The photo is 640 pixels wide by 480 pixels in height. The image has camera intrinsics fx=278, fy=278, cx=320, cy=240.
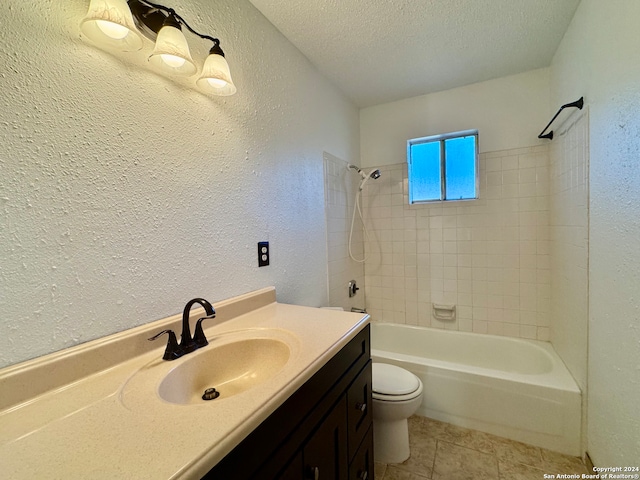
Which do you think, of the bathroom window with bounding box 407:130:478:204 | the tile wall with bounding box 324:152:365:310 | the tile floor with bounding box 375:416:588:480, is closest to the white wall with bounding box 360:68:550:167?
the bathroom window with bounding box 407:130:478:204

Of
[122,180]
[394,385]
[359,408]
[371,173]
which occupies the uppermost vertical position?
[371,173]

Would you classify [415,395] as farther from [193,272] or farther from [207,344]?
[193,272]

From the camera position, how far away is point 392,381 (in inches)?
61.4

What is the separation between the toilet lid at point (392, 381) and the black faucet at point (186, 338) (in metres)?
1.01

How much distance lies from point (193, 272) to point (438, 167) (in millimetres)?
2192

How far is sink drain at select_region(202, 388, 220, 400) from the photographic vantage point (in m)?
0.85

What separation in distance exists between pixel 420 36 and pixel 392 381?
2.00 m

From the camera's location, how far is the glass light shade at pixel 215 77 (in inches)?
39.8

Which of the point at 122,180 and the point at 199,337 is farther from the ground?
the point at 122,180

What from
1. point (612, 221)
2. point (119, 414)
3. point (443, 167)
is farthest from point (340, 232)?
point (119, 414)

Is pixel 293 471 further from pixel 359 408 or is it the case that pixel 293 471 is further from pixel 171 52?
pixel 171 52

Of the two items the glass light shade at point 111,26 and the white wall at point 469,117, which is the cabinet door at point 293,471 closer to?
the glass light shade at point 111,26

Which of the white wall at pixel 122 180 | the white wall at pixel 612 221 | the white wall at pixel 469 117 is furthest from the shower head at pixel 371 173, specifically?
the white wall at pixel 612 221

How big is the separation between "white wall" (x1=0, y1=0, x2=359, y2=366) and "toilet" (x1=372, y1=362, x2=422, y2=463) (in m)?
0.75
